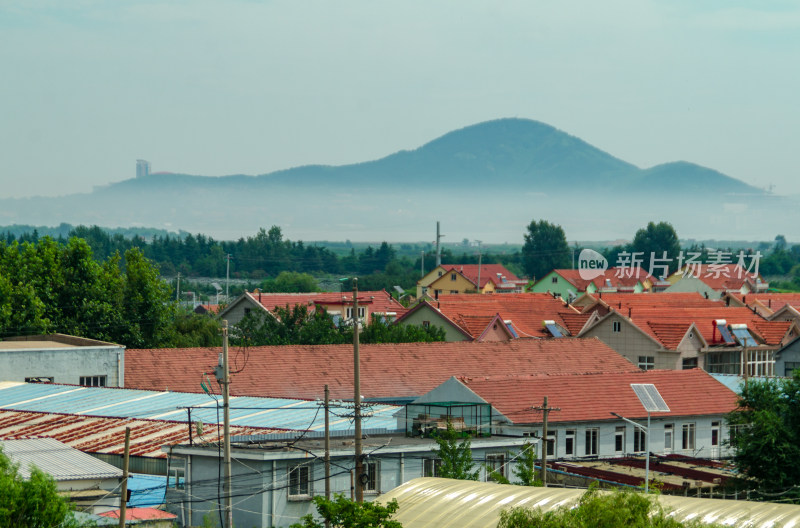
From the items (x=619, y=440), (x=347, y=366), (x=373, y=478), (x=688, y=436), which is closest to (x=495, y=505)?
(x=373, y=478)

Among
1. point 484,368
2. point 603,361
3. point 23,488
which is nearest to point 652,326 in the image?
point 603,361

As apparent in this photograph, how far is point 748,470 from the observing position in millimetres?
44688

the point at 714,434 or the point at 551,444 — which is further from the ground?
the point at 551,444

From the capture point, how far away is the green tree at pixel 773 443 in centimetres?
4369

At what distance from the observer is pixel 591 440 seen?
5231cm

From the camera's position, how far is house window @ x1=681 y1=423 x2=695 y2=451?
5503 cm

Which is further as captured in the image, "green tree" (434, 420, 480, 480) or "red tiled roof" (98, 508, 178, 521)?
"green tree" (434, 420, 480, 480)

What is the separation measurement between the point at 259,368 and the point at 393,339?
19.4 metres

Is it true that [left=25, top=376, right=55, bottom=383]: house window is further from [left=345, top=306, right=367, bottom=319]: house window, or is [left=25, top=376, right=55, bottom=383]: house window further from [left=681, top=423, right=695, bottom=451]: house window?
[left=345, top=306, right=367, bottom=319]: house window

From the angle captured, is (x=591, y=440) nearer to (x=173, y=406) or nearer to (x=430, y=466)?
(x=430, y=466)

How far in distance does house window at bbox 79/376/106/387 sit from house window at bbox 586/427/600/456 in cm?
2550

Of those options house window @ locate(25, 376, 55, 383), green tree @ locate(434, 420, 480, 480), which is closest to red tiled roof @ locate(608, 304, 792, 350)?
house window @ locate(25, 376, 55, 383)

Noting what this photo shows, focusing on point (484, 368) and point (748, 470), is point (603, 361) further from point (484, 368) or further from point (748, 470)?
point (748, 470)

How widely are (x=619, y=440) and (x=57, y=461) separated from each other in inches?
991
